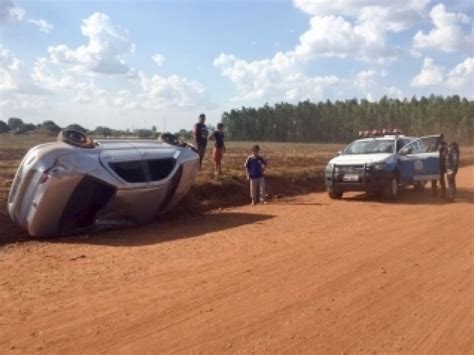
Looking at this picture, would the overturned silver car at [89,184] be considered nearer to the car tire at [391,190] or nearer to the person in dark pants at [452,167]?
the car tire at [391,190]

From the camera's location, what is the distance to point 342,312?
593cm

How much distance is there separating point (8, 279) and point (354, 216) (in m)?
7.69

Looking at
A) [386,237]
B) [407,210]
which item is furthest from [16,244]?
[407,210]

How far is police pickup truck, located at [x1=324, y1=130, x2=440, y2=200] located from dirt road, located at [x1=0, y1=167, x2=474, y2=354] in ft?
14.7

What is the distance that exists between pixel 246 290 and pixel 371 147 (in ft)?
37.8

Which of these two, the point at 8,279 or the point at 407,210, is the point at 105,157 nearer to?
the point at 8,279

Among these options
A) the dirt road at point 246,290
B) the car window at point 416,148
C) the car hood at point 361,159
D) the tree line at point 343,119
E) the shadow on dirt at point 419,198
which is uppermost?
the tree line at point 343,119

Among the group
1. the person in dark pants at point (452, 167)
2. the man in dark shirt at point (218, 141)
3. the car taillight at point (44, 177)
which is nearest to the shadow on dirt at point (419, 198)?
the person in dark pants at point (452, 167)

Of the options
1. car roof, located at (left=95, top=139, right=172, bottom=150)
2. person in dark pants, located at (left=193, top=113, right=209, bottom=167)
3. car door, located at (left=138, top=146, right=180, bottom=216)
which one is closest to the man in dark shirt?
person in dark pants, located at (left=193, top=113, right=209, bottom=167)

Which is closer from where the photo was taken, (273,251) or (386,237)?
(273,251)

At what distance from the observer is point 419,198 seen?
54.7 ft

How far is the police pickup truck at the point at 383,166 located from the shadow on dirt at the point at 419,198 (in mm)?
366

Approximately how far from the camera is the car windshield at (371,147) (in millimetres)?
16953

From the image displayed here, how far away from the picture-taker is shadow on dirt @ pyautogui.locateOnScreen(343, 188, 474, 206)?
51.3 feet
